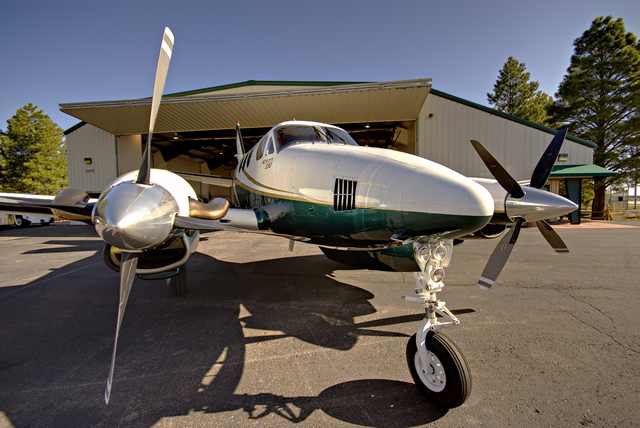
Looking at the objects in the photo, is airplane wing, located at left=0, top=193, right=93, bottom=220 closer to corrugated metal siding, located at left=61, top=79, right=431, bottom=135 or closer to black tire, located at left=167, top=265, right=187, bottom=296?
black tire, located at left=167, top=265, right=187, bottom=296

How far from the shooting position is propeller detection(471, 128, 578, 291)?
129 inches

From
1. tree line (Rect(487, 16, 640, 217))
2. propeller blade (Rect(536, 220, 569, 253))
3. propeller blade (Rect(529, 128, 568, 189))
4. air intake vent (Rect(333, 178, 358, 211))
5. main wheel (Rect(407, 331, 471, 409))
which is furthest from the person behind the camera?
tree line (Rect(487, 16, 640, 217))

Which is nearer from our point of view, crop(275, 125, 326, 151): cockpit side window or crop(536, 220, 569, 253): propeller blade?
crop(536, 220, 569, 253): propeller blade

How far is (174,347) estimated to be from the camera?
3516 mm

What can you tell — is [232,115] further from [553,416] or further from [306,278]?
[553,416]

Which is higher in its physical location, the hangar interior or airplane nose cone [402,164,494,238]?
the hangar interior

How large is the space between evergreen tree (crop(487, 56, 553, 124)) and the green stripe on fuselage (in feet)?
137

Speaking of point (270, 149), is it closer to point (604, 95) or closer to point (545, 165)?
point (545, 165)

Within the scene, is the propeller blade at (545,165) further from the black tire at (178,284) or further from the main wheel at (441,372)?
the black tire at (178,284)

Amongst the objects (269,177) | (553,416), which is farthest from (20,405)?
(553,416)

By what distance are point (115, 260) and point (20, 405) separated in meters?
1.82

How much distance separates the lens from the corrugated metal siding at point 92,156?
17922mm

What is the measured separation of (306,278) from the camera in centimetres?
646

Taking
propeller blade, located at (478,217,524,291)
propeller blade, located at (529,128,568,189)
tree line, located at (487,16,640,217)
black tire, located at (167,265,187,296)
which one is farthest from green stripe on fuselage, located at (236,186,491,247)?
tree line, located at (487,16,640,217)
